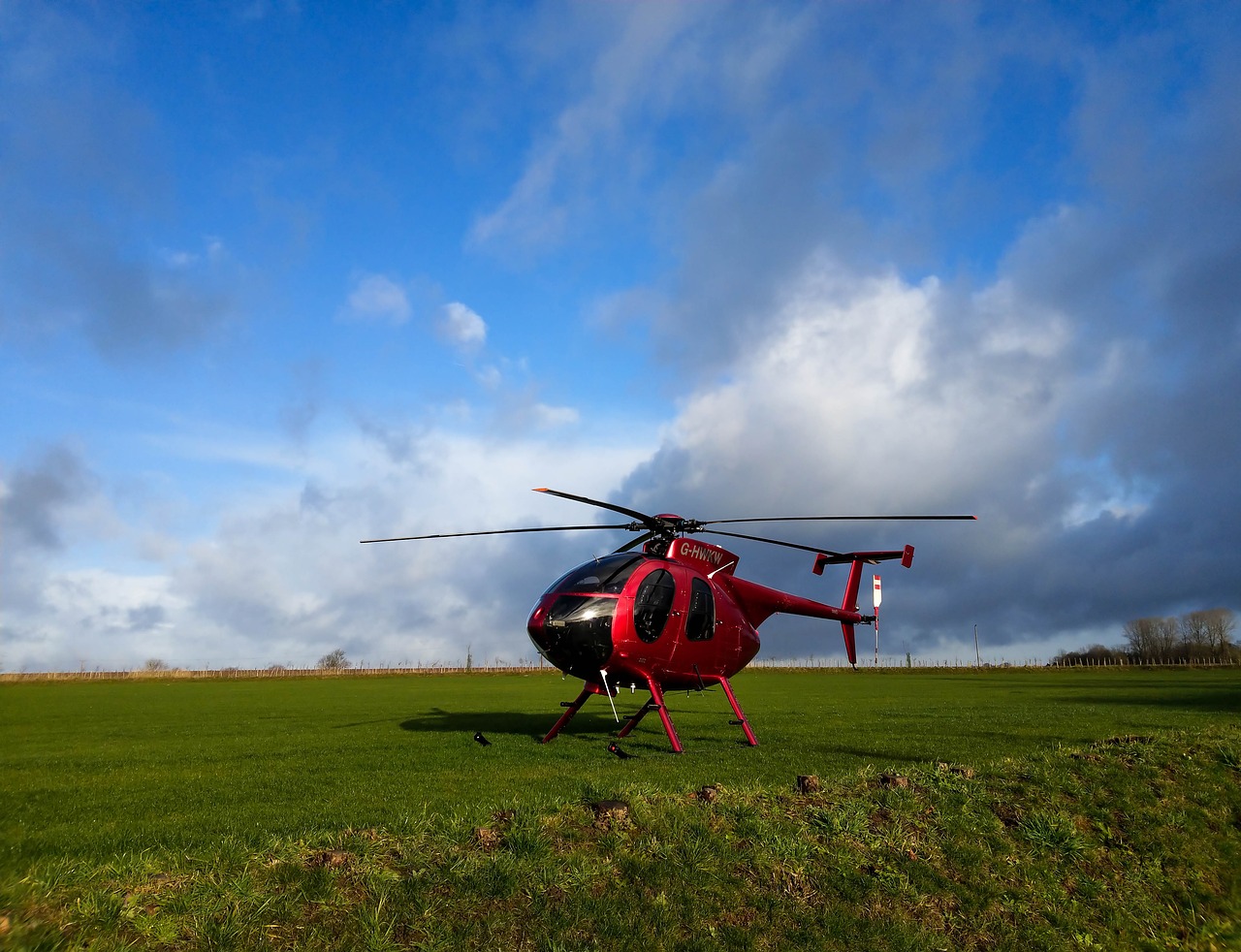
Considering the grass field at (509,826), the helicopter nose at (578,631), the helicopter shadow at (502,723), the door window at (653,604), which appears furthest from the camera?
the helicopter shadow at (502,723)

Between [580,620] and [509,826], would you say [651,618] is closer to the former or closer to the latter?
[580,620]

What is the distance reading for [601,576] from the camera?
577 inches

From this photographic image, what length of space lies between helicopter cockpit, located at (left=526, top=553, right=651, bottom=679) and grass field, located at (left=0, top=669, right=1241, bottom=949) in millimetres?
1812

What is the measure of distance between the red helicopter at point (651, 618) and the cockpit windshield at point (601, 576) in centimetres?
2

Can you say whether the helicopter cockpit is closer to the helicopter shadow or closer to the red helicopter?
the red helicopter

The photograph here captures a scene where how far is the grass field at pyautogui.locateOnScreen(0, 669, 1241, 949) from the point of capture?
5.34 meters

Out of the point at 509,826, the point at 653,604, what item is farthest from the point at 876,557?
the point at 509,826

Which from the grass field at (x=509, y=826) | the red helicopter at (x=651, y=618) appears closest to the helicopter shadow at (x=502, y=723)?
the grass field at (x=509, y=826)

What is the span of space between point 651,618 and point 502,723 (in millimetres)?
7997

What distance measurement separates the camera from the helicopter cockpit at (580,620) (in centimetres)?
1412

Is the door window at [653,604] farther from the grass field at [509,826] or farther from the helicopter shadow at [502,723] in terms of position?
the helicopter shadow at [502,723]

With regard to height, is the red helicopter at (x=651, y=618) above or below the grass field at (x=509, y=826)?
above

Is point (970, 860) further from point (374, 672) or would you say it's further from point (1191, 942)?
point (374, 672)

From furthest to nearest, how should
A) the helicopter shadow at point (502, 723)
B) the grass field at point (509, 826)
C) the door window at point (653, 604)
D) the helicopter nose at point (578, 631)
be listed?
the helicopter shadow at point (502, 723) < the door window at point (653, 604) < the helicopter nose at point (578, 631) < the grass field at point (509, 826)
